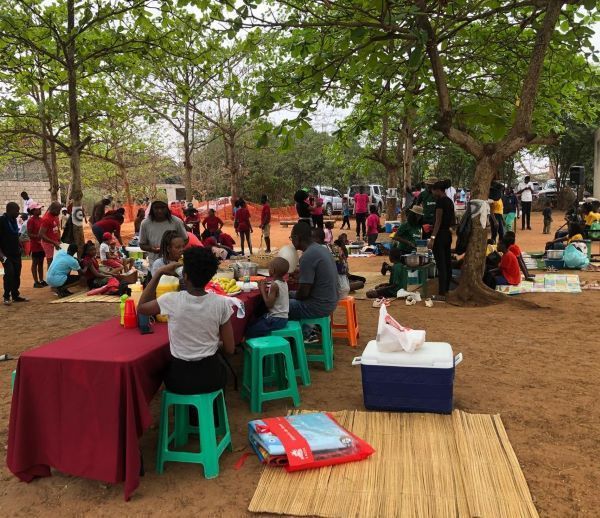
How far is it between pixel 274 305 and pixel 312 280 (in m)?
0.58

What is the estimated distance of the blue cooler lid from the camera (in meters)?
3.84

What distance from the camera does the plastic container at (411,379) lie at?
3.86 m

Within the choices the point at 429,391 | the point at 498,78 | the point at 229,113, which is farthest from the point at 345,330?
the point at 229,113

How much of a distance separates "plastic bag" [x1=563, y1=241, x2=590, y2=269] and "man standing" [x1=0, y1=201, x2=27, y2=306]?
33.1 ft

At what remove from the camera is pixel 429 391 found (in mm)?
3926

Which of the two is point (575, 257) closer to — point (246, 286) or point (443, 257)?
point (443, 257)

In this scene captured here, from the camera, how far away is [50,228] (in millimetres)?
9719

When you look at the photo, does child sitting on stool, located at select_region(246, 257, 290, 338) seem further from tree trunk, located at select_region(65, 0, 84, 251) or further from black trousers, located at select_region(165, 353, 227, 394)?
tree trunk, located at select_region(65, 0, 84, 251)

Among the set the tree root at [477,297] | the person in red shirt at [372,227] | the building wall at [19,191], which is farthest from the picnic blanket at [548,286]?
the building wall at [19,191]

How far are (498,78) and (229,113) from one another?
14.2 meters

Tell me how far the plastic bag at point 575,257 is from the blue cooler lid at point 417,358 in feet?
25.4

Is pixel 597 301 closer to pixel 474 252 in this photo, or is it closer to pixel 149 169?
pixel 474 252

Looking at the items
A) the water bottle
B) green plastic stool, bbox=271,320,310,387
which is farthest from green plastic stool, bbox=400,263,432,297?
green plastic stool, bbox=271,320,310,387

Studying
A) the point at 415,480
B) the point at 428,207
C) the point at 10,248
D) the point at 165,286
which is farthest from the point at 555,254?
the point at 10,248
